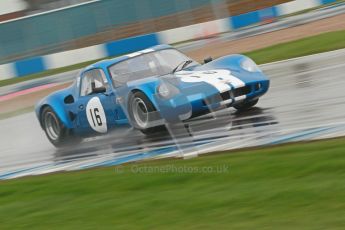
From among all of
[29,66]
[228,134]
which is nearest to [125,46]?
[29,66]

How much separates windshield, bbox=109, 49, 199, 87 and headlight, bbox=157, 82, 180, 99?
66 centimetres

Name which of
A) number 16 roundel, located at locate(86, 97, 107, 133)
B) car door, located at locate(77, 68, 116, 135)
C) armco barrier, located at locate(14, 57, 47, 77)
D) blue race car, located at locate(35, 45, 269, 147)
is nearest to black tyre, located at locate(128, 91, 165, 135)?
blue race car, located at locate(35, 45, 269, 147)

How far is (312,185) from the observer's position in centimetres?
517

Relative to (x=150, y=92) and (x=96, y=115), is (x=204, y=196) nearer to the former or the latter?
(x=150, y=92)

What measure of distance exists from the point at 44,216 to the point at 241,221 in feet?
6.48

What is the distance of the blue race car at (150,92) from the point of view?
8.66 meters

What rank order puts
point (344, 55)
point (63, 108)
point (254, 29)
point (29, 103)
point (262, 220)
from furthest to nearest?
point (254, 29) < point (29, 103) < point (344, 55) < point (63, 108) < point (262, 220)

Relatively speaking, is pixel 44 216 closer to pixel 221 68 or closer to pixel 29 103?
pixel 221 68

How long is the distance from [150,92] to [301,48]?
316 inches

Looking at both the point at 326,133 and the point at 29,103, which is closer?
the point at 326,133

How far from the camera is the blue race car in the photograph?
866cm

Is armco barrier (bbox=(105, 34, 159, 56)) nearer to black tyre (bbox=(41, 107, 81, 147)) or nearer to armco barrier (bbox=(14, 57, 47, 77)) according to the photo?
armco barrier (bbox=(14, 57, 47, 77))

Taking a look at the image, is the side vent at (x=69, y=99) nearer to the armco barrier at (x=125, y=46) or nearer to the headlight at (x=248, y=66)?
the headlight at (x=248, y=66)

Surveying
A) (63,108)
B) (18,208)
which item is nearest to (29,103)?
(63,108)
